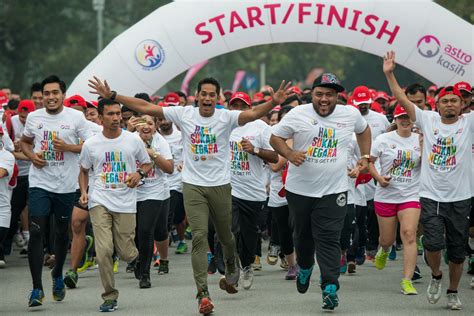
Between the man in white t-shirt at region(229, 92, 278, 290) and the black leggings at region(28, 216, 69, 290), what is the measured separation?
1.94 metres

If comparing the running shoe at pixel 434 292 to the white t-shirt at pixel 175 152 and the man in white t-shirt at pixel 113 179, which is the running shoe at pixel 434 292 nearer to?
the man in white t-shirt at pixel 113 179

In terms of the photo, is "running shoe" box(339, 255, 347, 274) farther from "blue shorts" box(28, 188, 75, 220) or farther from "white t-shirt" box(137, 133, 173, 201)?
"blue shorts" box(28, 188, 75, 220)

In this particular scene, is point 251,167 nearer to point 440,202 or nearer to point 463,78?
point 440,202

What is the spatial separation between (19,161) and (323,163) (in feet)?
23.9

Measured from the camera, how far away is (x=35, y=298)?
12641 mm

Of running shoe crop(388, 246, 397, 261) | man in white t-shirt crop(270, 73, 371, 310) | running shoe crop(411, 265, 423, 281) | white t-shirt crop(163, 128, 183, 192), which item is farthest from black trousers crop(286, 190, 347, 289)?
running shoe crop(388, 246, 397, 261)

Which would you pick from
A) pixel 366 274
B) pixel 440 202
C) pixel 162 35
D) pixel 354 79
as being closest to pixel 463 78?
pixel 162 35

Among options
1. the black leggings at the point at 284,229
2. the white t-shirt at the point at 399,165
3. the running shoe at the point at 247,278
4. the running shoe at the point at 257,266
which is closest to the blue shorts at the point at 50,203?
the running shoe at the point at 247,278

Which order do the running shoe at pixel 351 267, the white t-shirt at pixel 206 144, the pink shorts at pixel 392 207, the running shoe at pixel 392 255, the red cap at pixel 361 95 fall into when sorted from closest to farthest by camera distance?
the white t-shirt at pixel 206 144, the pink shorts at pixel 392 207, the running shoe at pixel 351 267, the red cap at pixel 361 95, the running shoe at pixel 392 255

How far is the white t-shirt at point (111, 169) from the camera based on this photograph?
12547 mm

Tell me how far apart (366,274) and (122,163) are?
422 centimetres

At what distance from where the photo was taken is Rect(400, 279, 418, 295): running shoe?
1349cm

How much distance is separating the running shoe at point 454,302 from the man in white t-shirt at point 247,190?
259cm

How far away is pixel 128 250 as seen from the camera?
41.3ft
